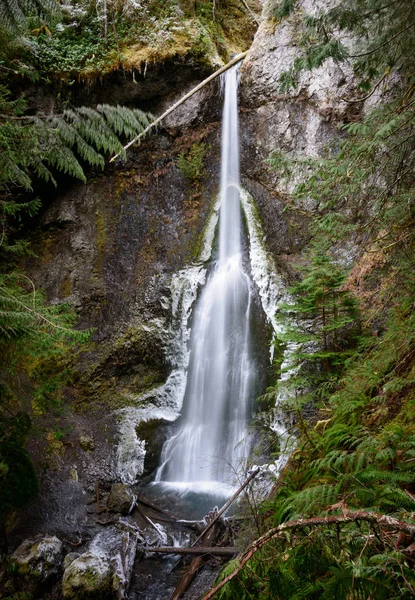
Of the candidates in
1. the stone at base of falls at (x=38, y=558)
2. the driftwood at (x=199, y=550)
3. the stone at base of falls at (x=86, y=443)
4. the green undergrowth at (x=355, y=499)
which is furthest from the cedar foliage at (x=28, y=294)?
the green undergrowth at (x=355, y=499)

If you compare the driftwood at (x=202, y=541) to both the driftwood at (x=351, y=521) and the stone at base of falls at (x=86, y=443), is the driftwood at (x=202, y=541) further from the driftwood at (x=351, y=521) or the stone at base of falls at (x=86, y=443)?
the stone at base of falls at (x=86, y=443)

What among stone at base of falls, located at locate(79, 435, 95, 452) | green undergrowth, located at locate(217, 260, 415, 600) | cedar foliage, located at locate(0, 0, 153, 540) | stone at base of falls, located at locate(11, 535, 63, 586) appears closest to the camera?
green undergrowth, located at locate(217, 260, 415, 600)

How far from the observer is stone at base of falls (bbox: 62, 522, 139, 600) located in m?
4.29

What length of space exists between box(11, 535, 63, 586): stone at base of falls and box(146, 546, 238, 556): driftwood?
1102 millimetres

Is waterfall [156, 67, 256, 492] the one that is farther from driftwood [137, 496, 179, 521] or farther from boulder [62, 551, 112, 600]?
boulder [62, 551, 112, 600]

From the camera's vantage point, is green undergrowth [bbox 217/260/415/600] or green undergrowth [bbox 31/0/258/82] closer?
green undergrowth [bbox 217/260/415/600]

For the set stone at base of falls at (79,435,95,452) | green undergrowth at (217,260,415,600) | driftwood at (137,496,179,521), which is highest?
green undergrowth at (217,260,415,600)

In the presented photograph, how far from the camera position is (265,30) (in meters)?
10.9

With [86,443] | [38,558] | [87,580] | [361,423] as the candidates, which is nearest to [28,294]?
[38,558]

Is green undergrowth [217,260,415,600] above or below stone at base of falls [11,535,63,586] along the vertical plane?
above

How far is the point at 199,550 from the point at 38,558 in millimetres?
1945

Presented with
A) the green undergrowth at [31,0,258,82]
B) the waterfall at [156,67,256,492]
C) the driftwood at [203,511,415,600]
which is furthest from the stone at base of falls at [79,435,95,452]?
the green undergrowth at [31,0,258,82]

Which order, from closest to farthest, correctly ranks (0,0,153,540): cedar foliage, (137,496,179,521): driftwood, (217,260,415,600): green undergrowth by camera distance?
(217,260,415,600): green undergrowth, (0,0,153,540): cedar foliage, (137,496,179,521): driftwood

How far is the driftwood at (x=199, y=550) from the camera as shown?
4611mm
